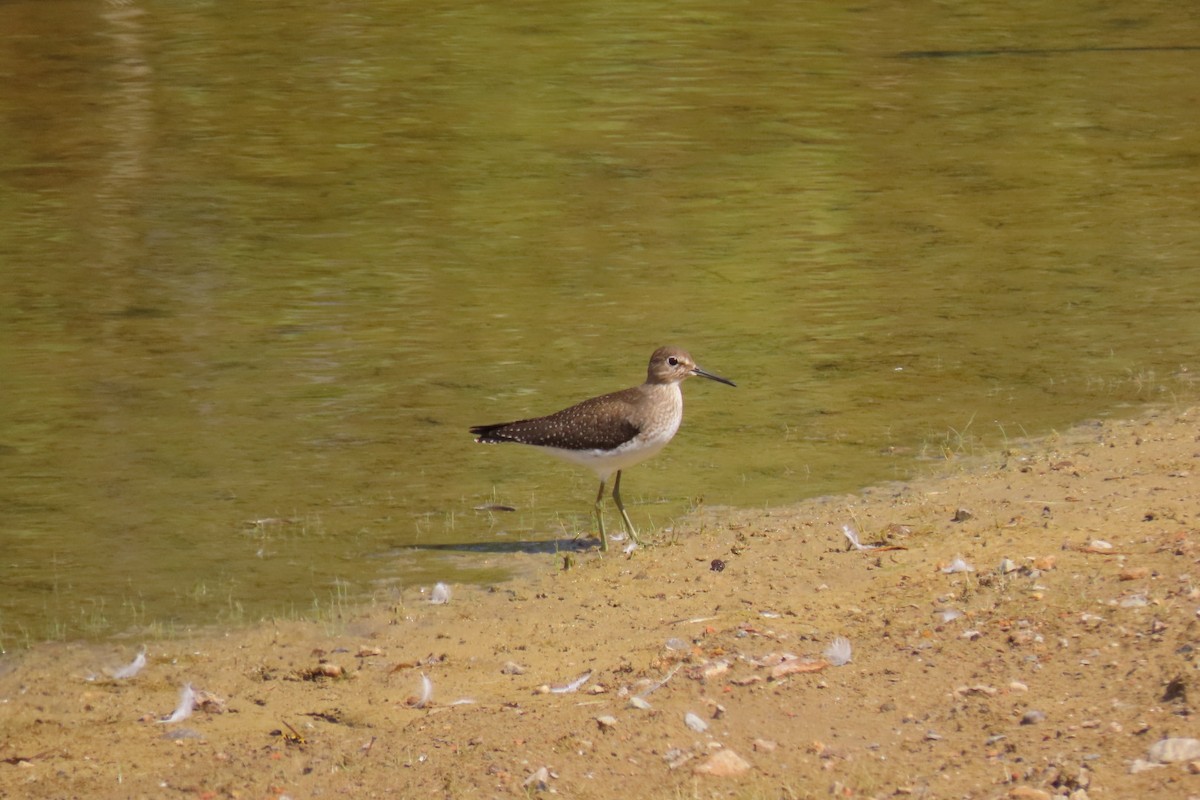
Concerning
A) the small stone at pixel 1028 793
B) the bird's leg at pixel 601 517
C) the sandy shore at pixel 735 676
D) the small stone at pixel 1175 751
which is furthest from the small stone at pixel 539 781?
the bird's leg at pixel 601 517

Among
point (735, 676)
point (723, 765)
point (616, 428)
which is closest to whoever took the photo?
point (723, 765)

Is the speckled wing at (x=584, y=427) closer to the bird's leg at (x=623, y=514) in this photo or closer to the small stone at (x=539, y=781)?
the bird's leg at (x=623, y=514)

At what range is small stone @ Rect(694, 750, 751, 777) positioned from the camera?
232 inches

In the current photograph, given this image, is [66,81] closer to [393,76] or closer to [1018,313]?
[393,76]

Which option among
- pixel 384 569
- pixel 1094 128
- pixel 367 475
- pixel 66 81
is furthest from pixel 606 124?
pixel 384 569

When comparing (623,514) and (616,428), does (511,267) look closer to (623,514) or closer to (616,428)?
(616,428)

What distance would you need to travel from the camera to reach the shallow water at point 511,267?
934 centimetres

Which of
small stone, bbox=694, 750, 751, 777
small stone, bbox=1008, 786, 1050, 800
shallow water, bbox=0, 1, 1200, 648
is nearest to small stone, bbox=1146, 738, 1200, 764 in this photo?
small stone, bbox=1008, 786, 1050, 800

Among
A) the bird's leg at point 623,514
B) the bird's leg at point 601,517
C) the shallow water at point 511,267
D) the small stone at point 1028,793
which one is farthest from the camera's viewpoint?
Answer: the shallow water at point 511,267

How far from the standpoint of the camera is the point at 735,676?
6.51 metres

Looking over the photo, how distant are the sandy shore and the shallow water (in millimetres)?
661

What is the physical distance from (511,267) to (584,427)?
4.93m

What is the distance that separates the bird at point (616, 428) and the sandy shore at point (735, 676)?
414 millimetres

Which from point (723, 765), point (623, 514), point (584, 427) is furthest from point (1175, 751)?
point (584, 427)
